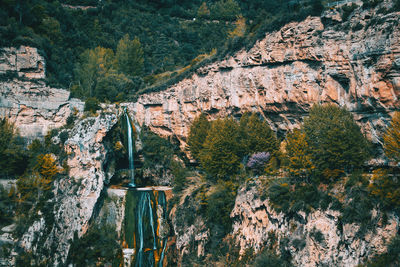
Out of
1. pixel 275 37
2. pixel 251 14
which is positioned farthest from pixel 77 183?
pixel 251 14

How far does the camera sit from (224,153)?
36.5m

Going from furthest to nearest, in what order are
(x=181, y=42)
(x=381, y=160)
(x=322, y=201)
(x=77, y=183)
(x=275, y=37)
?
(x=181, y=42) → (x=77, y=183) → (x=275, y=37) → (x=381, y=160) → (x=322, y=201)

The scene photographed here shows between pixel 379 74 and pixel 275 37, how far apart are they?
12198 millimetres

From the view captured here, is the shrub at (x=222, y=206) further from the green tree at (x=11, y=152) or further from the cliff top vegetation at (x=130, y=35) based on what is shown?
the green tree at (x=11, y=152)

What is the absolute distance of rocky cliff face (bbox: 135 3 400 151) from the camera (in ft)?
91.0

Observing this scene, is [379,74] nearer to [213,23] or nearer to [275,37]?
[275,37]

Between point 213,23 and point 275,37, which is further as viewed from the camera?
point 213,23

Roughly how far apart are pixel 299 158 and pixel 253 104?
11.6 m

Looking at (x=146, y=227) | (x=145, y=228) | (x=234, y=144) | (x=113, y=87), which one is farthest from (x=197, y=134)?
(x=113, y=87)

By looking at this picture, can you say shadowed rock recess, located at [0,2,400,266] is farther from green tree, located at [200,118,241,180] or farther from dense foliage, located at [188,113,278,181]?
green tree, located at [200,118,241,180]

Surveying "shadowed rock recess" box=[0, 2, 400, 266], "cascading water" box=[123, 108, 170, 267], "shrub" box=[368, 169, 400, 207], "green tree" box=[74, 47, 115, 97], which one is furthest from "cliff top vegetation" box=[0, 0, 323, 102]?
"shrub" box=[368, 169, 400, 207]

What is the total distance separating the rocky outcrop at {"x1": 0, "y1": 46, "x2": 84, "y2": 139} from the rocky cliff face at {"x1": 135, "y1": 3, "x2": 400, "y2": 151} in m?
15.4

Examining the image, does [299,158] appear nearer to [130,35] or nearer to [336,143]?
[336,143]

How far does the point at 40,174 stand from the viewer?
41.2 metres
